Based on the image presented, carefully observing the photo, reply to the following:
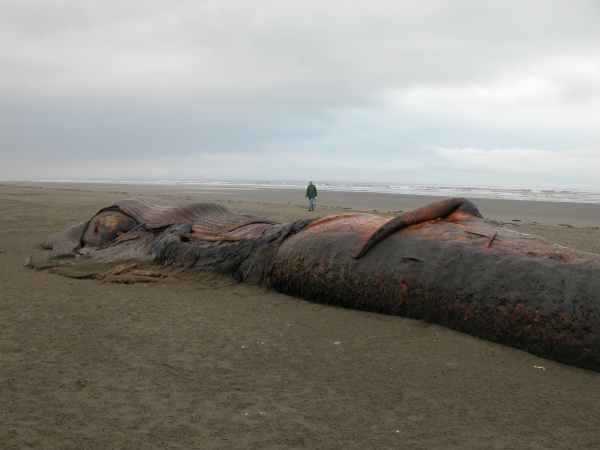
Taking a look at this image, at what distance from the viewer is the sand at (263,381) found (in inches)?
111

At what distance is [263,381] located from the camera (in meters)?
3.50

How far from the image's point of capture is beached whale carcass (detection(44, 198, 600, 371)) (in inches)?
159

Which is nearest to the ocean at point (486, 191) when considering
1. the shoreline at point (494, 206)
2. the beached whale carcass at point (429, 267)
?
the shoreline at point (494, 206)

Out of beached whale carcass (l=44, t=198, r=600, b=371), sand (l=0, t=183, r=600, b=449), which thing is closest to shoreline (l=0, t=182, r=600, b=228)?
beached whale carcass (l=44, t=198, r=600, b=371)

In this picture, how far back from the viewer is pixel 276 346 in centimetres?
417

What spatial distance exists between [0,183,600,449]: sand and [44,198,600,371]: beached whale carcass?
0.56ft

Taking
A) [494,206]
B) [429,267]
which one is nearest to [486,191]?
[494,206]

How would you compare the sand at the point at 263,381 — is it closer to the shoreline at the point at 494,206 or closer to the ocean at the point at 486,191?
the shoreline at the point at 494,206

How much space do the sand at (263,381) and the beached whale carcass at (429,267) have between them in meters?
0.17

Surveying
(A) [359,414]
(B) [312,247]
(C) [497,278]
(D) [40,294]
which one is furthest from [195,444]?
(D) [40,294]

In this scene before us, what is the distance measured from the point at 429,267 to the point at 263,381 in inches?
78.0

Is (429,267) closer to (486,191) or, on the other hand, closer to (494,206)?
(494,206)

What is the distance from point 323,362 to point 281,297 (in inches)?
74.2

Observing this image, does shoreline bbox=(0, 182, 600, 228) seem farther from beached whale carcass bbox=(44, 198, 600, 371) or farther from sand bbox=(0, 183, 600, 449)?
sand bbox=(0, 183, 600, 449)
